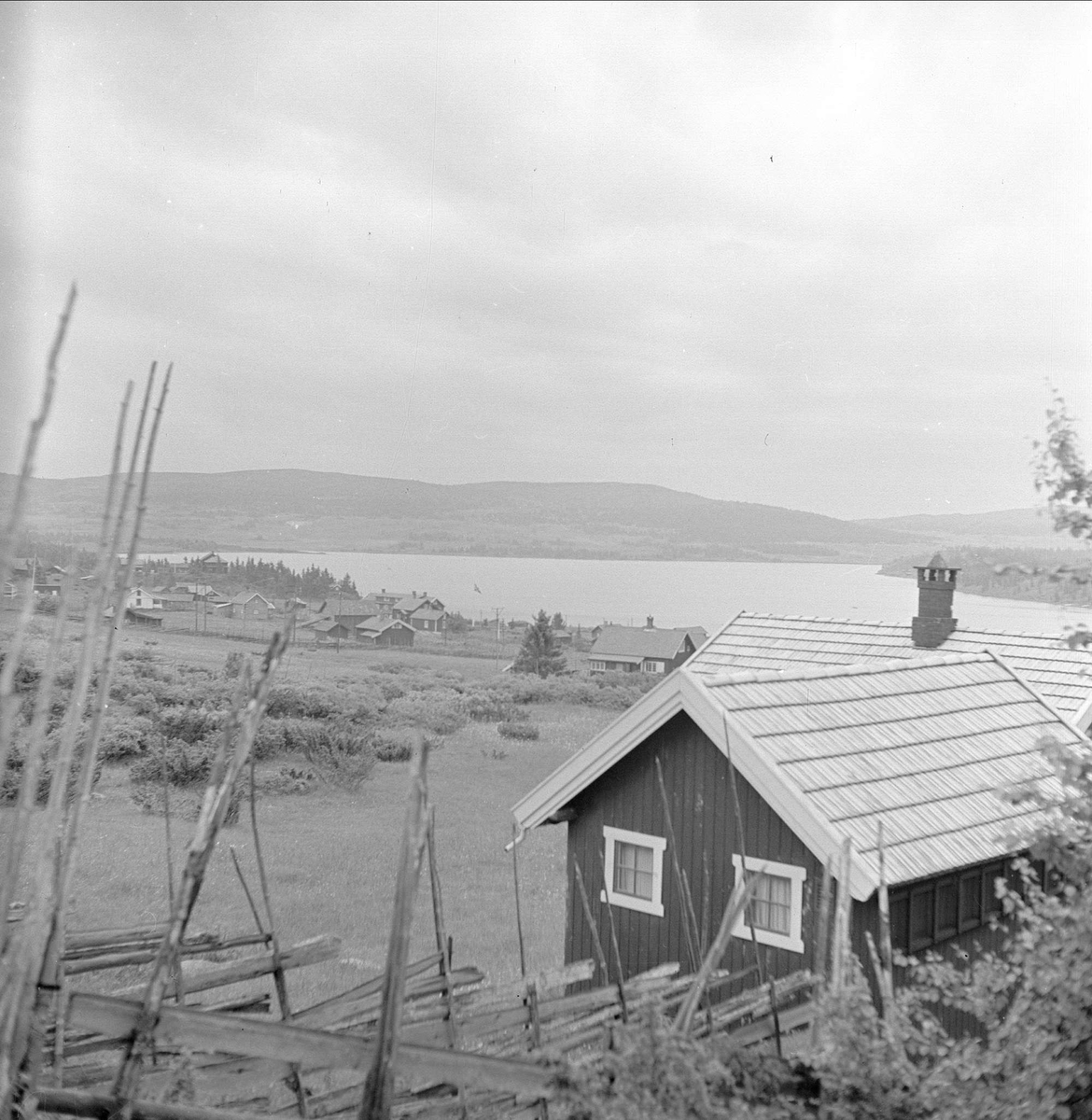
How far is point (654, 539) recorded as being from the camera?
128 ft

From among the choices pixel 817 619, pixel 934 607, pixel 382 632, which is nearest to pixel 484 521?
pixel 382 632

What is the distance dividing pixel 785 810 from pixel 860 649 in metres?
7.95

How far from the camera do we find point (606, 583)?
3497 centimetres

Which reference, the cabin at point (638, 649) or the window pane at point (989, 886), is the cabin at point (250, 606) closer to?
the cabin at point (638, 649)

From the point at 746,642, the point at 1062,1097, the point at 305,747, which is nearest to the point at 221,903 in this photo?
the point at 305,747

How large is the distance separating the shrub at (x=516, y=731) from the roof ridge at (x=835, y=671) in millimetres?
14122

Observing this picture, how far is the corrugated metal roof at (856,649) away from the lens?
1155cm

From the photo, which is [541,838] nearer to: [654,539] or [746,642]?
[746,642]

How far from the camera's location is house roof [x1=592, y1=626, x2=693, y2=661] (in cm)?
2664

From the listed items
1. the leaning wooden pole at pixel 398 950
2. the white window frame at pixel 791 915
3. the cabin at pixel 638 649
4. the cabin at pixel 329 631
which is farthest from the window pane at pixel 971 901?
the cabin at pixel 329 631

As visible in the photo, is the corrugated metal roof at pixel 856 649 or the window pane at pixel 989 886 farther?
the corrugated metal roof at pixel 856 649

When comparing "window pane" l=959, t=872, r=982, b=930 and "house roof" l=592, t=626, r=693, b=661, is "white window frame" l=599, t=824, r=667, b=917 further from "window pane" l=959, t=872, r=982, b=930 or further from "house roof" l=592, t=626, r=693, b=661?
"house roof" l=592, t=626, r=693, b=661

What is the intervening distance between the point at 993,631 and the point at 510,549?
23916mm

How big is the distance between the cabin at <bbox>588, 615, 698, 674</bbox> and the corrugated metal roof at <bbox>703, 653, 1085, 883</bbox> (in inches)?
730
